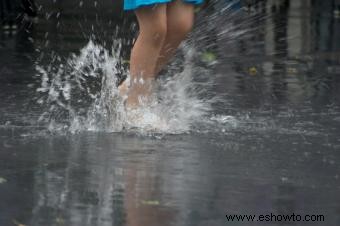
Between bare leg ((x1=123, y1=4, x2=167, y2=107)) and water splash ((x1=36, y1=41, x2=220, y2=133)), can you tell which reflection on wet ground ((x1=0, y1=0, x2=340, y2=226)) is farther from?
bare leg ((x1=123, y1=4, x2=167, y2=107))

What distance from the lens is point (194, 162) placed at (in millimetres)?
5207

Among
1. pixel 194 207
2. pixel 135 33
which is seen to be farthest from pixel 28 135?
pixel 135 33

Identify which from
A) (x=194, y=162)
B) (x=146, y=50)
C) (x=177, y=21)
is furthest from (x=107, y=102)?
(x=194, y=162)

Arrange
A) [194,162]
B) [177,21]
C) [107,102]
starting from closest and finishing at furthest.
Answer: [194,162] → [177,21] → [107,102]

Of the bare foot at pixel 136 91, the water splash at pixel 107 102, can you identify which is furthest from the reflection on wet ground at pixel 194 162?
the bare foot at pixel 136 91

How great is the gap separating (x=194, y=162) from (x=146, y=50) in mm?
1089

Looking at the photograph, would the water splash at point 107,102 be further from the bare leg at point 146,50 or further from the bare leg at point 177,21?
the bare leg at point 177,21

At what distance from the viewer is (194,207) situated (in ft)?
14.3

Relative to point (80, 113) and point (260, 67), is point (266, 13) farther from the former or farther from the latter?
point (80, 113)

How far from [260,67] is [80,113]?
302 cm

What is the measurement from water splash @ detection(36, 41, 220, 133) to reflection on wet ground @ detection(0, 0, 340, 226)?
0.15m

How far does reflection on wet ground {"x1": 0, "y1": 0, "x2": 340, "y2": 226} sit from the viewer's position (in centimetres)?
431

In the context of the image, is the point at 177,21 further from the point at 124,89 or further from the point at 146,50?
the point at 124,89

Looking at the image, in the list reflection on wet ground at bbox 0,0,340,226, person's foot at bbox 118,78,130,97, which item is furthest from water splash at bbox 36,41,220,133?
reflection on wet ground at bbox 0,0,340,226
